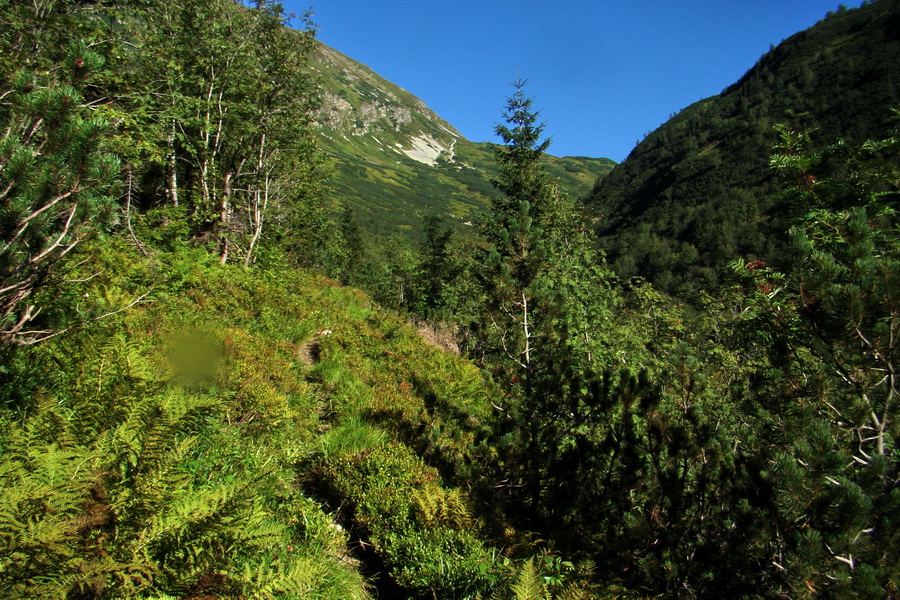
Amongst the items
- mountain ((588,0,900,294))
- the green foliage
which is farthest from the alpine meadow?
mountain ((588,0,900,294))

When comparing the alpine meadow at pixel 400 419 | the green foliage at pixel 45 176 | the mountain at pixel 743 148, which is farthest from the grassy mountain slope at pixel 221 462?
the mountain at pixel 743 148

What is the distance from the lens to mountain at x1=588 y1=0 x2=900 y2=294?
11519 centimetres

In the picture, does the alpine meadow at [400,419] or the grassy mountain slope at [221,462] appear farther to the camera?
the alpine meadow at [400,419]

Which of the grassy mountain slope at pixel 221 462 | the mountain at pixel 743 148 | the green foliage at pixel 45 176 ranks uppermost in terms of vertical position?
the mountain at pixel 743 148

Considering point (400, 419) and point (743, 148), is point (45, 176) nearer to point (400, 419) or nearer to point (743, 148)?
point (400, 419)

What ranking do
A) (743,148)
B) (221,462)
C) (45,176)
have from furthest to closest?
(743,148), (221,462), (45,176)

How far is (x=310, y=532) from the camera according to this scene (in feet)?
10.4

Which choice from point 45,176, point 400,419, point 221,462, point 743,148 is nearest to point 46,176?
point 45,176

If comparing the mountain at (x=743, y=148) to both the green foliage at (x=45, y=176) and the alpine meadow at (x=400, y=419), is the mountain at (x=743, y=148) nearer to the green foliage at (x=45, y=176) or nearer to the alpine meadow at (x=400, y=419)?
the alpine meadow at (x=400, y=419)

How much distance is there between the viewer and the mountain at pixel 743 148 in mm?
115188

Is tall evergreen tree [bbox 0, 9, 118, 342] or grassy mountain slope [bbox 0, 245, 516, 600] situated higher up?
tall evergreen tree [bbox 0, 9, 118, 342]

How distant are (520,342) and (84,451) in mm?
3440

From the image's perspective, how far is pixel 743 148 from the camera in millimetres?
146000

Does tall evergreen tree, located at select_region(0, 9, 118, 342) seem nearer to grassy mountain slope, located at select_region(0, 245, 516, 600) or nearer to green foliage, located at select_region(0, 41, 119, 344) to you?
green foliage, located at select_region(0, 41, 119, 344)
